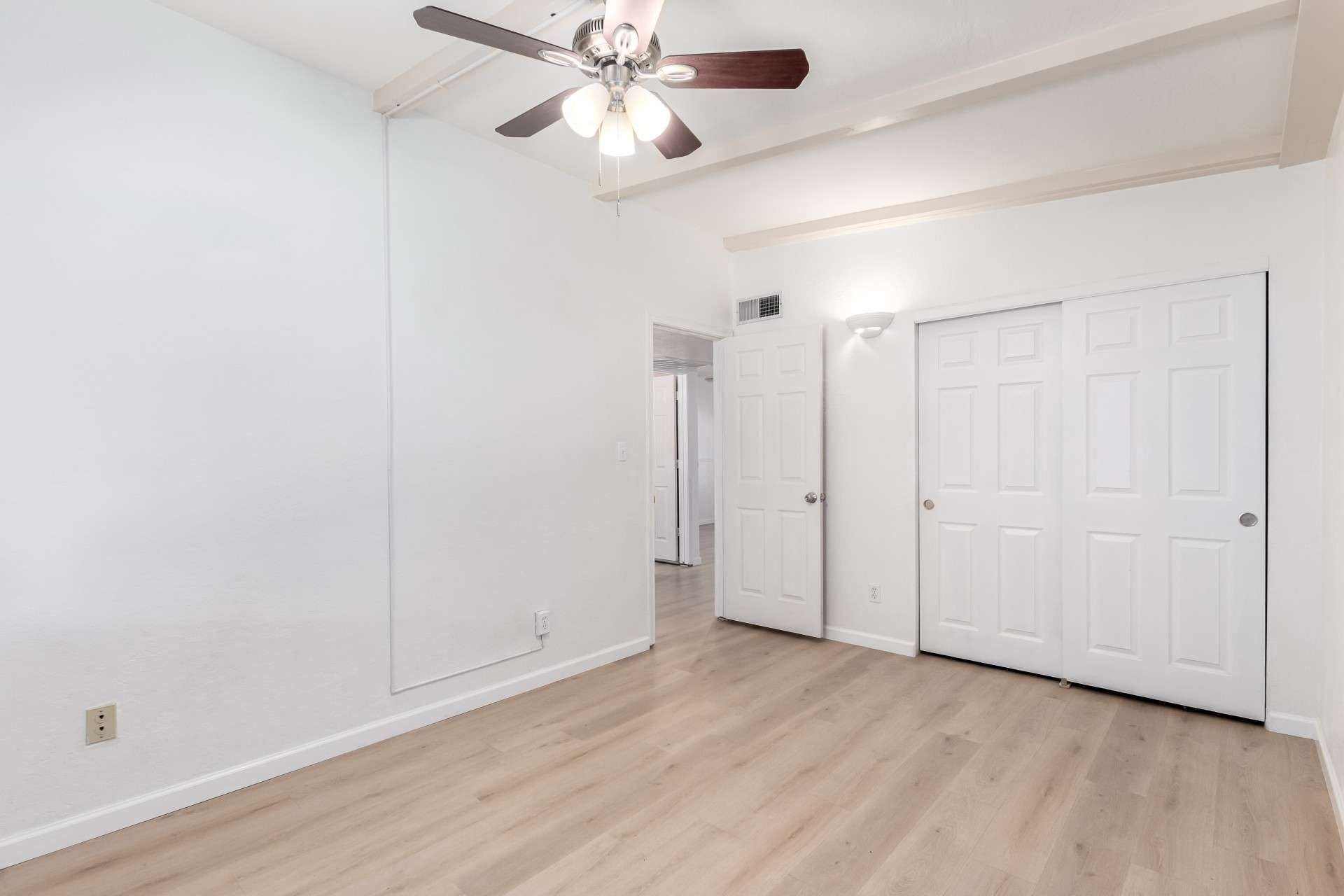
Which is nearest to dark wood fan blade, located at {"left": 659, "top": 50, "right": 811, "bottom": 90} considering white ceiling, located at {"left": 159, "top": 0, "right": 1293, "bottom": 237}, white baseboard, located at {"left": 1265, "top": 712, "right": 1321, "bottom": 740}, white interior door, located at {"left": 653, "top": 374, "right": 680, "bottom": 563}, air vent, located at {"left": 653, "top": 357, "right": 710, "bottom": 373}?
white ceiling, located at {"left": 159, "top": 0, "right": 1293, "bottom": 237}

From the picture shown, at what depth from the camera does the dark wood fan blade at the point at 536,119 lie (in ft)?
6.87

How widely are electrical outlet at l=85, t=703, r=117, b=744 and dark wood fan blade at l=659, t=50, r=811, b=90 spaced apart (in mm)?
2645

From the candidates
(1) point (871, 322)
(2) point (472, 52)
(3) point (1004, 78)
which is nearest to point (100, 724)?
(2) point (472, 52)

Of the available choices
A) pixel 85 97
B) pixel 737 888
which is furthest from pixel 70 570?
pixel 737 888

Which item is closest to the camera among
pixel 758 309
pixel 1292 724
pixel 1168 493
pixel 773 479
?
pixel 1292 724

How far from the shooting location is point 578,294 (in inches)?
146

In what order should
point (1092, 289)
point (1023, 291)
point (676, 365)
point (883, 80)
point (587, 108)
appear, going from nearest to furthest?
point (587, 108), point (883, 80), point (1092, 289), point (1023, 291), point (676, 365)

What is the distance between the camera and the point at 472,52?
2.38 meters

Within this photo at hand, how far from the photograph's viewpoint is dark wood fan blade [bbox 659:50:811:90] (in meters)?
1.81

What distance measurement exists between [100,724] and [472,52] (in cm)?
257

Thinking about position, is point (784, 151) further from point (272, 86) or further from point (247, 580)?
point (247, 580)

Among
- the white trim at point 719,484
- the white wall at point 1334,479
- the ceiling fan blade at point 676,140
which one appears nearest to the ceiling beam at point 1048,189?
the white wall at point 1334,479

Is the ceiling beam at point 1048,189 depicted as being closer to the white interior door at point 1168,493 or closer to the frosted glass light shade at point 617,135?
the white interior door at point 1168,493

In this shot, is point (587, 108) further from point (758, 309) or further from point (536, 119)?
point (758, 309)
